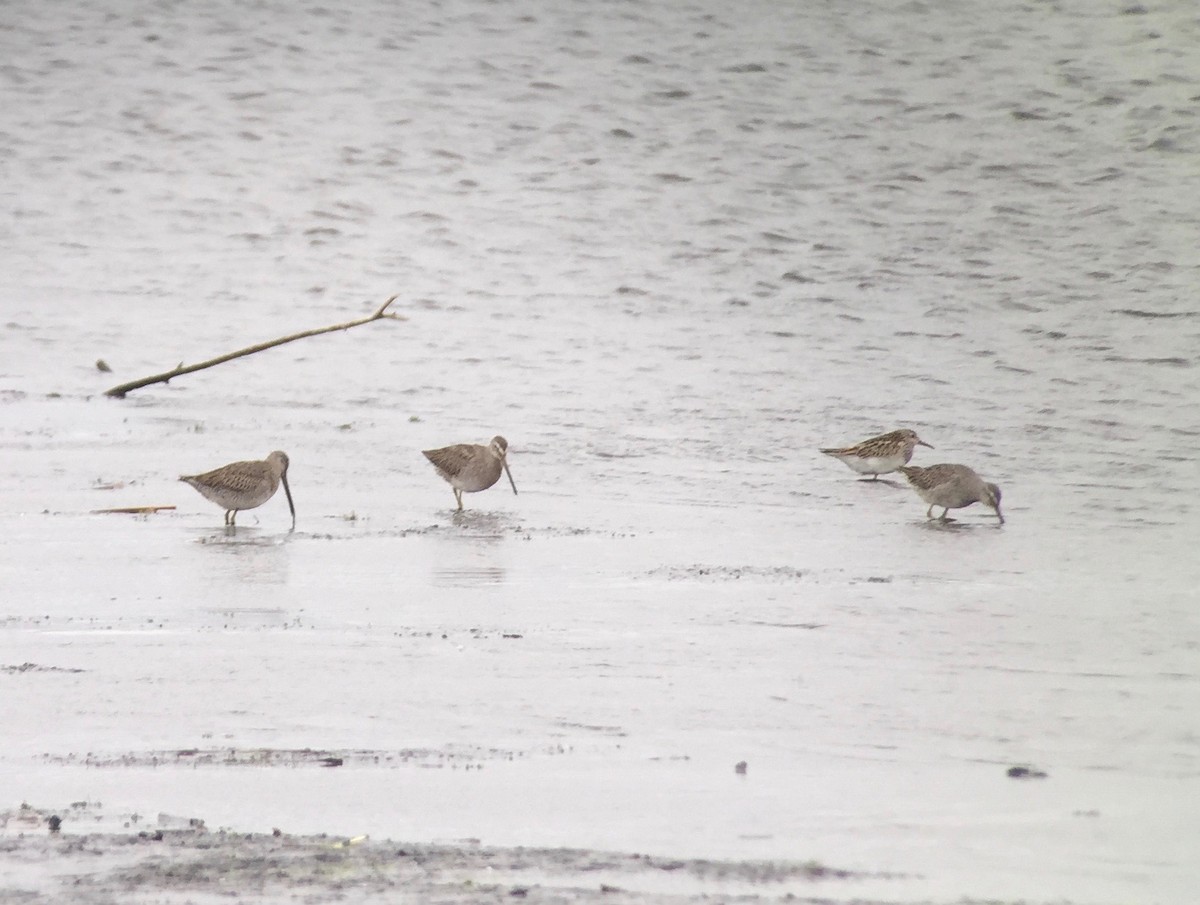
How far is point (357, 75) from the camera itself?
121 ft

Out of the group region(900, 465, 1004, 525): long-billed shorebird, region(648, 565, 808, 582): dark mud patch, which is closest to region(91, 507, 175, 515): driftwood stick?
region(648, 565, 808, 582): dark mud patch

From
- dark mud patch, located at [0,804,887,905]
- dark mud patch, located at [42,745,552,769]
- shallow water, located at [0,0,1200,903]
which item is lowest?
shallow water, located at [0,0,1200,903]

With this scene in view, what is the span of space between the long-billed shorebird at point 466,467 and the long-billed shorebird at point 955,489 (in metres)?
2.73

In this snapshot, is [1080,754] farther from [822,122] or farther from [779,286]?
[822,122]

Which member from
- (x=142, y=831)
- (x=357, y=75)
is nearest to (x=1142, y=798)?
(x=142, y=831)

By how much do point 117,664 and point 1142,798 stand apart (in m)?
3.66

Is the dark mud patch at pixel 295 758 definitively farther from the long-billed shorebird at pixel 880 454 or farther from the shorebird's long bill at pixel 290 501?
the long-billed shorebird at pixel 880 454

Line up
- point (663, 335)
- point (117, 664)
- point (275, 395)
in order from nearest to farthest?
point (117, 664)
point (275, 395)
point (663, 335)

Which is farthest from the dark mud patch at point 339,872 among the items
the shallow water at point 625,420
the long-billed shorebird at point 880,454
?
the long-billed shorebird at point 880,454

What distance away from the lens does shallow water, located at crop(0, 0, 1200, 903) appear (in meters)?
5.68

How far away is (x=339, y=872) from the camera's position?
4594mm

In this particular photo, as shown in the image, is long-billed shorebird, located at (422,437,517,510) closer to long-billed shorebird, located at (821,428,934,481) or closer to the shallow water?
the shallow water

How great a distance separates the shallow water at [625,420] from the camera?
18.6 ft

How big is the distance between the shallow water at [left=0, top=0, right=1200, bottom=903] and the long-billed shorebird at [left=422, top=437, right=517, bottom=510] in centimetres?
29
